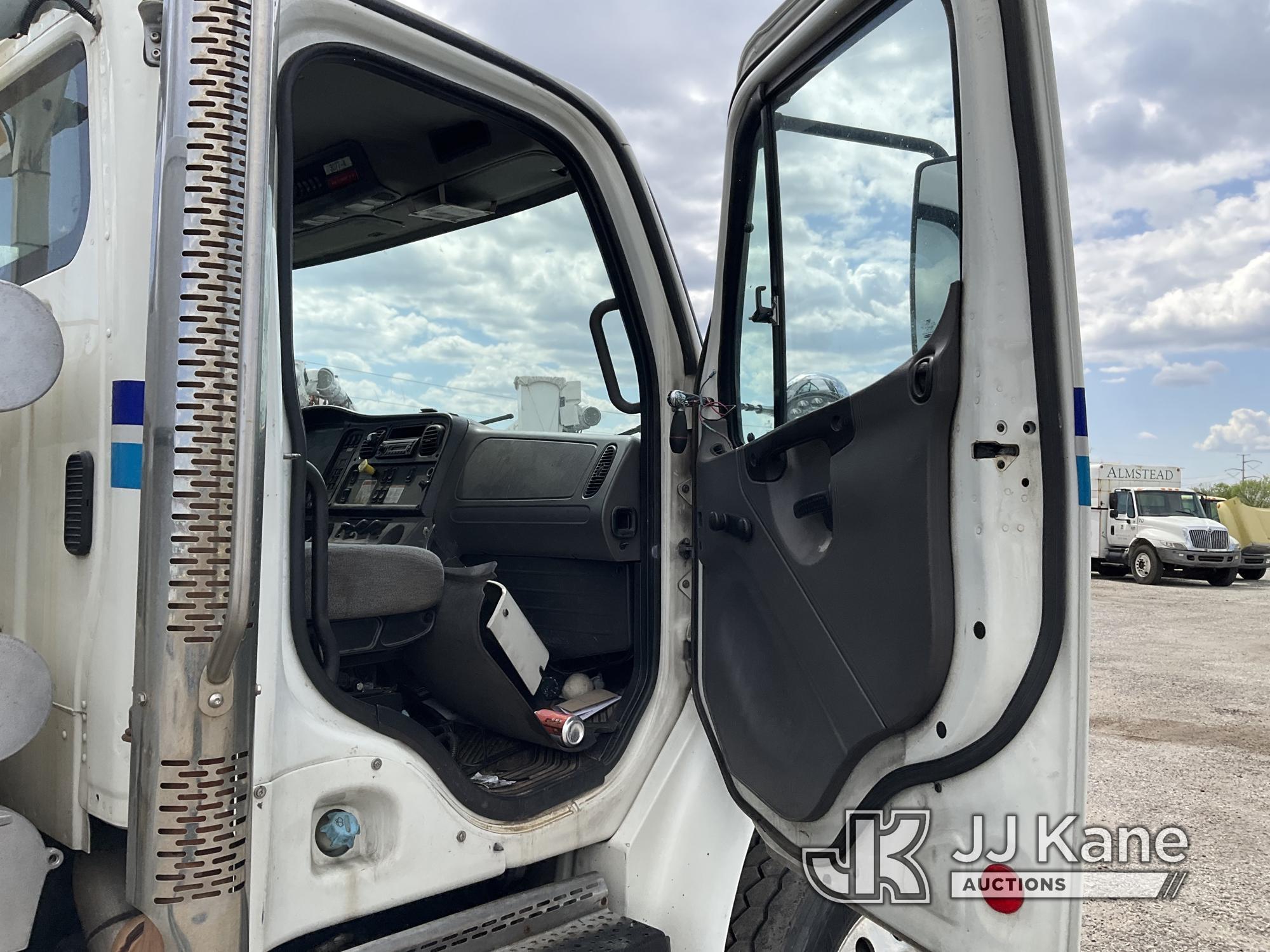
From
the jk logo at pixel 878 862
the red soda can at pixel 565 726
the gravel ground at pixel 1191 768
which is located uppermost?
the red soda can at pixel 565 726

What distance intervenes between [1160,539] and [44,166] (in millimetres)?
19291

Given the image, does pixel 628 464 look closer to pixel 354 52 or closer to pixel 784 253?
pixel 784 253

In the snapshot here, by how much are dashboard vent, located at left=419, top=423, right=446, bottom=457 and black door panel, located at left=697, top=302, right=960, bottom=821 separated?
1.25 m

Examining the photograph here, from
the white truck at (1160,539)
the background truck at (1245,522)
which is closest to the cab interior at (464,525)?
the white truck at (1160,539)

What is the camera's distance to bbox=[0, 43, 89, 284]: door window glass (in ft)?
5.31

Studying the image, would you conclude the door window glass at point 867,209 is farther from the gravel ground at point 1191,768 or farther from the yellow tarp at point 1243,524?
the yellow tarp at point 1243,524

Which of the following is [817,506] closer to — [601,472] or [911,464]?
[911,464]

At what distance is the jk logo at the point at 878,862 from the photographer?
1.61m

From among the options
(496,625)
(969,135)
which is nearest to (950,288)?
(969,135)

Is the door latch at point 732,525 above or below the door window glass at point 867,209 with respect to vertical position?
below

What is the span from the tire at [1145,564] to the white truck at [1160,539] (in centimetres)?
1

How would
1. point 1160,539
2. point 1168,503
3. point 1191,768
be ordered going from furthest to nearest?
point 1168,503 < point 1160,539 < point 1191,768

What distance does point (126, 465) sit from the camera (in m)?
1.44

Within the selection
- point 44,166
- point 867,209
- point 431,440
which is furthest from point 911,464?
point 431,440
